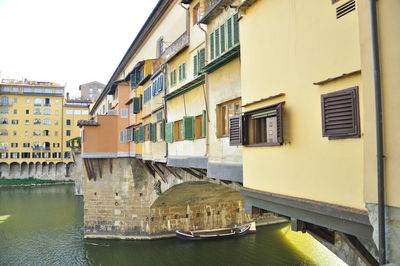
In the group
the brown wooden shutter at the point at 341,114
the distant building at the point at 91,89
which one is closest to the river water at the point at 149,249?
the brown wooden shutter at the point at 341,114

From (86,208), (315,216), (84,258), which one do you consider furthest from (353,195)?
(86,208)

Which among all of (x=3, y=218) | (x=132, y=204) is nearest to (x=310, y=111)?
(x=132, y=204)

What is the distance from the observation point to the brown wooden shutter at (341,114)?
4035 millimetres

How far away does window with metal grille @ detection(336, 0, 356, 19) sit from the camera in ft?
13.5

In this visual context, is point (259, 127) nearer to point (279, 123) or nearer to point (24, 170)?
point (279, 123)

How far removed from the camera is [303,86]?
15.9 feet

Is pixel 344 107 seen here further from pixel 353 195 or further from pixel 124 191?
pixel 124 191

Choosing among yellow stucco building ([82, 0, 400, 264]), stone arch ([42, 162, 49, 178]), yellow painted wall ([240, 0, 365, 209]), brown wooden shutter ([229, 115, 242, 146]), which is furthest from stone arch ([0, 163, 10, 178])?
yellow painted wall ([240, 0, 365, 209])

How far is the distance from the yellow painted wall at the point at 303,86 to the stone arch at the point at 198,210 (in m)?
15.3

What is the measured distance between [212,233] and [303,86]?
62.5 ft

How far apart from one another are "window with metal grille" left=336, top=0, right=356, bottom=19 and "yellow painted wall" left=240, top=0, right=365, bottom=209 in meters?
0.06

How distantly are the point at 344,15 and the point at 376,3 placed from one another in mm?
613

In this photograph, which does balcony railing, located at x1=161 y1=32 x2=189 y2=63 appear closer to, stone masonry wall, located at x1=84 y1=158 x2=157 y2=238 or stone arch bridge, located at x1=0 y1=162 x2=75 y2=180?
stone masonry wall, located at x1=84 y1=158 x2=157 y2=238

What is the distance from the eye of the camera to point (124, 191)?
73.5 feet
